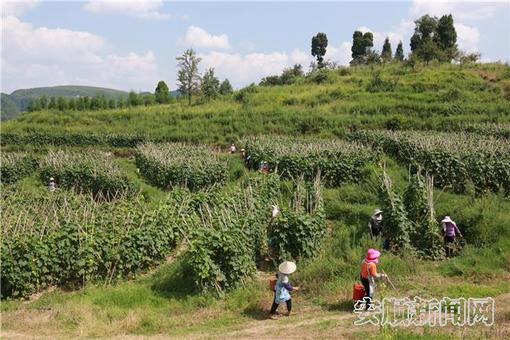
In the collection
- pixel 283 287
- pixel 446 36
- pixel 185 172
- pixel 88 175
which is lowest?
pixel 283 287

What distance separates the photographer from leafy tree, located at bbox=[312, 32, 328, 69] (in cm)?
5762

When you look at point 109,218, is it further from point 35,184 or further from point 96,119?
point 96,119

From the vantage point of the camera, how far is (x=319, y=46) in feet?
191

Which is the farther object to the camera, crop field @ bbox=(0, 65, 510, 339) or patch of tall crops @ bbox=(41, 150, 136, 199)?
patch of tall crops @ bbox=(41, 150, 136, 199)

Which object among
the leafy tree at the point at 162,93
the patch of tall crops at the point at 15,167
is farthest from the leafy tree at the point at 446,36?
the patch of tall crops at the point at 15,167

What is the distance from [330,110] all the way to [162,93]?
2555 cm

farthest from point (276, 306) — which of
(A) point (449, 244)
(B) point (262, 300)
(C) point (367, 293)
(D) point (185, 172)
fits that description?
(D) point (185, 172)

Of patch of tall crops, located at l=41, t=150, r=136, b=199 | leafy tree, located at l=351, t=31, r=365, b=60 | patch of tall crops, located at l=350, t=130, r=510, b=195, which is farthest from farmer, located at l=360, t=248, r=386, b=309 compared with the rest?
leafy tree, located at l=351, t=31, r=365, b=60

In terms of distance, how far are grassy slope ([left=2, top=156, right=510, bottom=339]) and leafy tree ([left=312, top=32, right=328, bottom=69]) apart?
157ft

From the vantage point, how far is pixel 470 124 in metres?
29.6

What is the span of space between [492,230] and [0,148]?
3745 cm

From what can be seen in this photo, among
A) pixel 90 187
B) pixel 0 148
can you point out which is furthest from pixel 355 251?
pixel 0 148

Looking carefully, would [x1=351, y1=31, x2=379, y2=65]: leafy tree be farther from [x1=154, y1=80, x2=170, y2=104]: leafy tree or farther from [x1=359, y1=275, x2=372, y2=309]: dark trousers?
[x1=359, y1=275, x2=372, y2=309]: dark trousers

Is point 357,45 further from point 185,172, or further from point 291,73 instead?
point 185,172
